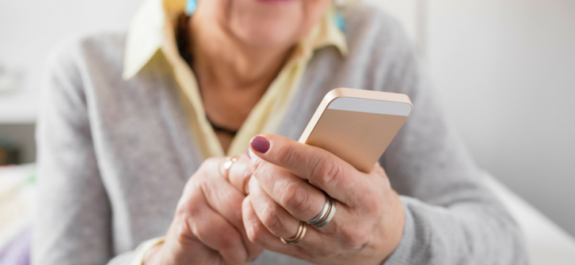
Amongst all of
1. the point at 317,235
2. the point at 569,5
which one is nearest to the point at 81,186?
the point at 317,235

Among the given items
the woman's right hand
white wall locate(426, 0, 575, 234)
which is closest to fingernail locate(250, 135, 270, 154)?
the woman's right hand

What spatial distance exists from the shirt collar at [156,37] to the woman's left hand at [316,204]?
360 millimetres

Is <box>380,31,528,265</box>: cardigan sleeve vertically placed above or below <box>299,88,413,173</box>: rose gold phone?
below

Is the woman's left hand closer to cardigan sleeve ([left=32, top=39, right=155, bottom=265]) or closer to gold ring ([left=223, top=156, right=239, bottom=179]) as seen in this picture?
gold ring ([left=223, top=156, right=239, bottom=179])

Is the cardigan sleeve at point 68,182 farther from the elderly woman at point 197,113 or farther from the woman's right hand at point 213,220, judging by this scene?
the woman's right hand at point 213,220

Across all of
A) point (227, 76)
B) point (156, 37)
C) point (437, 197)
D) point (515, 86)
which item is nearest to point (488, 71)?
point (515, 86)

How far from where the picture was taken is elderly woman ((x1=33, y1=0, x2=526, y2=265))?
0.59m

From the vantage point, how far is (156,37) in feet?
2.13

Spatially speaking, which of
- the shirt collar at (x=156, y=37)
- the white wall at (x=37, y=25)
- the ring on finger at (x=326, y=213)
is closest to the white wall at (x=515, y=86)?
the shirt collar at (x=156, y=37)

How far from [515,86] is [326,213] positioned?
98cm

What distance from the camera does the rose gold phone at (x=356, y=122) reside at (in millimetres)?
259

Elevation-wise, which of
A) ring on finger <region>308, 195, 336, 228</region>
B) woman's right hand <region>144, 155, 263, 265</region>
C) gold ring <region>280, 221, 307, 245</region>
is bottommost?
woman's right hand <region>144, 155, 263, 265</region>

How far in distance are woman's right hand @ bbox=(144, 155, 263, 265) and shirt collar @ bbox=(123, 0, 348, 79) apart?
0.31 meters

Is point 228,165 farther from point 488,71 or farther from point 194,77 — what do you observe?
point 488,71
